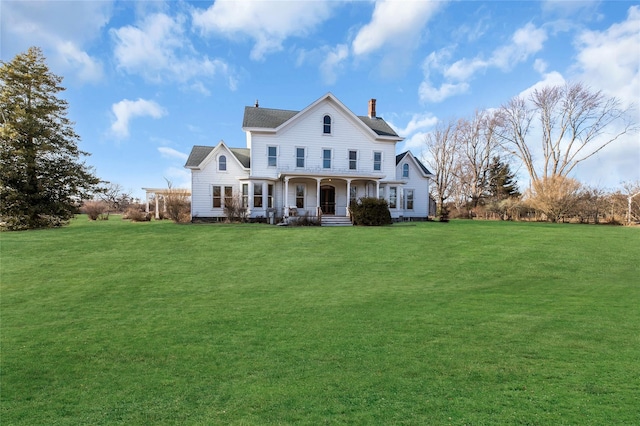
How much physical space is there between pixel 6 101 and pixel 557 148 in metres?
54.0

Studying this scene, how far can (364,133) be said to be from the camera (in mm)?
27047

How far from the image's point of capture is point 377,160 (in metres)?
27.7

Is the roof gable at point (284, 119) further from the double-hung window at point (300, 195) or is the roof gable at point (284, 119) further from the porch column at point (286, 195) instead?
the double-hung window at point (300, 195)

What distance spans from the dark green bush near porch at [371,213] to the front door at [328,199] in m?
4.51

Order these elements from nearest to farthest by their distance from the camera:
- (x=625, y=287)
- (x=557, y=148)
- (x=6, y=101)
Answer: (x=625, y=287) < (x=6, y=101) < (x=557, y=148)

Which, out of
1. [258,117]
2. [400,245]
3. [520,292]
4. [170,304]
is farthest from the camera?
[258,117]

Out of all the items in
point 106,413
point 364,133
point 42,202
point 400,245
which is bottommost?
point 106,413

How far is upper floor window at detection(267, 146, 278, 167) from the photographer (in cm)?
2518

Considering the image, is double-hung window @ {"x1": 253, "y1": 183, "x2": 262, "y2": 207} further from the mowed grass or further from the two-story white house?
the mowed grass

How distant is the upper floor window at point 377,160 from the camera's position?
2752cm

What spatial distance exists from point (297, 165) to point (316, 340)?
2107 cm

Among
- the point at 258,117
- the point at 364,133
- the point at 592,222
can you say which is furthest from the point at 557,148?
the point at 258,117

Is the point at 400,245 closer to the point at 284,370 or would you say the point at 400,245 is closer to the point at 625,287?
the point at 625,287

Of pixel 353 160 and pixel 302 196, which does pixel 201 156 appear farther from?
pixel 353 160
